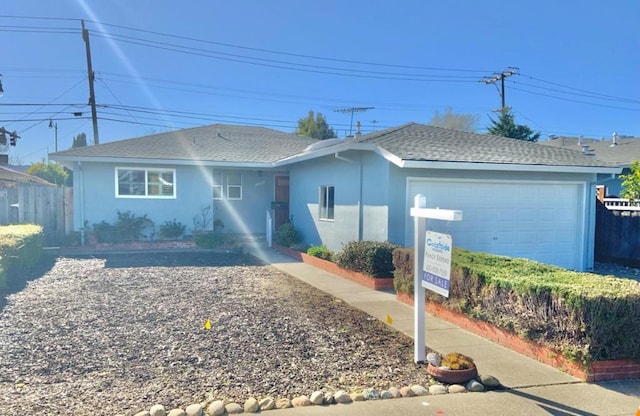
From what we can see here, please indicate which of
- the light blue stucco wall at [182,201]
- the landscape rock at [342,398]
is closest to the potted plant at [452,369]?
the landscape rock at [342,398]

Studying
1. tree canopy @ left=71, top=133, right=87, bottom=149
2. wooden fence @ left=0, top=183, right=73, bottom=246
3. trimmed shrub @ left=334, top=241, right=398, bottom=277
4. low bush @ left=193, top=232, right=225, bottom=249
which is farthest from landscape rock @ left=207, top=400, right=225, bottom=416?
tree canopy @ left=71, top=133, right=87, bottom=149

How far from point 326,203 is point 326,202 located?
3cm

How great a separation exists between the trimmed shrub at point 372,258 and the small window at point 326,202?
341 cm

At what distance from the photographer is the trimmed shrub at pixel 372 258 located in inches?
387

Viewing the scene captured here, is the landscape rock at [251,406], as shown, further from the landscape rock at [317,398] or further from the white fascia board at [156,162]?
the white fascia board at [156,162]

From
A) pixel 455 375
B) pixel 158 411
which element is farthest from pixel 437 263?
pixel 158 411

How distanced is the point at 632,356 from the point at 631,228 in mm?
9424

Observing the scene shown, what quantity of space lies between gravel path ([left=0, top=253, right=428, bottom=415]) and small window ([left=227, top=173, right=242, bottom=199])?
878 cm

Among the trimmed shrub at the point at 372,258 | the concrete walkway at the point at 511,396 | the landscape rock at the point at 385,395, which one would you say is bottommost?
the concrete walkway at the point at 511,396

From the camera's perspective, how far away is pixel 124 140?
59.1 ft

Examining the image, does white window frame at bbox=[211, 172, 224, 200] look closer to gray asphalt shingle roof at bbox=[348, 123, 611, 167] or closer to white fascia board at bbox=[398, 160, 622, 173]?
gray asphalt shingle roof at bbox=[348, 123, 611, 167]

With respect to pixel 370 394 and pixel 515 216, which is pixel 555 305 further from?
pixel 515 216

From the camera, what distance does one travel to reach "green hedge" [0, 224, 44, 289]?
9.33m

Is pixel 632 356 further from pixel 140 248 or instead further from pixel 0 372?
pixel 140 248
